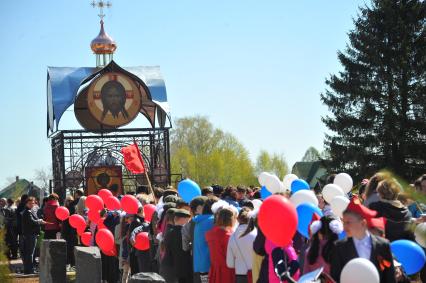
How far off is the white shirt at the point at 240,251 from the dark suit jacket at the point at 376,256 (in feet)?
7.85

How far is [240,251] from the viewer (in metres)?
9.15

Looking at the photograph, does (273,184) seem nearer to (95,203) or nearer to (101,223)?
(95,203)

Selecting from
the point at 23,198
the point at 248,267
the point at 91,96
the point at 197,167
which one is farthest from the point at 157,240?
the point at 197,167

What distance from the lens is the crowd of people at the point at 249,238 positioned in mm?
6766

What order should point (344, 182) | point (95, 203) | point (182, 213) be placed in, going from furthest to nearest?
point (95, 203)
point (344, 182)
point (182, 213)

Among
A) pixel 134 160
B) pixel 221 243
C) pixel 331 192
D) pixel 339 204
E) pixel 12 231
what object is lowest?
pixel 12 231

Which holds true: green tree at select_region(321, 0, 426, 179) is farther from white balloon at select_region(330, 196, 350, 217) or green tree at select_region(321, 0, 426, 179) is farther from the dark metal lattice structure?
white balloon at select_region(330, 196, 350, 217)

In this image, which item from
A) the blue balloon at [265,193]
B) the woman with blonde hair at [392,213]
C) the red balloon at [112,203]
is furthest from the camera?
the red balloon at [112,203]

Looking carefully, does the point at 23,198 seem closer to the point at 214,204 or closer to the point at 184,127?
the point at 214,204

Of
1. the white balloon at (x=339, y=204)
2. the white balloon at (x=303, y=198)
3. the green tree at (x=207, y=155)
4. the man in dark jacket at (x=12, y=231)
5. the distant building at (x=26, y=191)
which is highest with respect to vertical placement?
the green tree at (x=207, y=155)

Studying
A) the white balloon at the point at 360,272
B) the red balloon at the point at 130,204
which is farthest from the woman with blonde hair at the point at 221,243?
the white balloon at the point at 360,272

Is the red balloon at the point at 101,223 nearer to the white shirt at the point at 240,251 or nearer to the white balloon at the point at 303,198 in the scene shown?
the white shirt at the point at 240,251

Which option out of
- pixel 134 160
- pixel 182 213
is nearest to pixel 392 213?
pixel 182 213

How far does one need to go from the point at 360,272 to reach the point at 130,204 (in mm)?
6912
